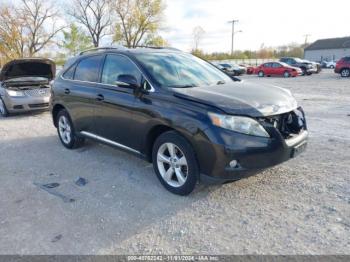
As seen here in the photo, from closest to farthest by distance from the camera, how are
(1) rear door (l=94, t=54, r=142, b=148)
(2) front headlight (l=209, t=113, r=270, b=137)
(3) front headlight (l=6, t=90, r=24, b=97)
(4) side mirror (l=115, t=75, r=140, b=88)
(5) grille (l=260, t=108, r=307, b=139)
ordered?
(2) front headlight (l=209, t=113, r=270, b=137), (5) grille (l=260, t=108, r=307, b=139), (4) side mirror (l=115, t=75, r=140, b=88), (1) rear door (l=94, t=54, r=142, b=148), (3) front headlight (l=6, t=90, r=24, b=97)

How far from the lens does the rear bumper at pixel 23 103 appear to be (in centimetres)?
834

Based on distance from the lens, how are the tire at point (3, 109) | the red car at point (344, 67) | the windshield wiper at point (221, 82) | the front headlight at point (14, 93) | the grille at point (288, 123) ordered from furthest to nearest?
the red car at point (344, 67), the tire at point (3, 109), the front headlight at point (14, 93), the windshield wiper at point (221, 82), the grille at point (288, 123)

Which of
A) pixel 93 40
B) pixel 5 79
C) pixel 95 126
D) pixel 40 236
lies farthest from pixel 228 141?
pixel 93 40

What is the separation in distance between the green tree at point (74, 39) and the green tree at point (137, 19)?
226 inches

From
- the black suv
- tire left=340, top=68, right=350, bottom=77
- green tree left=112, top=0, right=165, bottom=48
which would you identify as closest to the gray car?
the black suv

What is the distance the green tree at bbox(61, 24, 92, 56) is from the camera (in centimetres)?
4847

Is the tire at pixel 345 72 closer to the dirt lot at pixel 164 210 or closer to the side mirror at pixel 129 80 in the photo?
the dirt lot at pixel 164 210

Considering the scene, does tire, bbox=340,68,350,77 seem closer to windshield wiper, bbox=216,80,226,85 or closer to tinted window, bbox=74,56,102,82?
windshield wiper, bbox=216,80,226,85

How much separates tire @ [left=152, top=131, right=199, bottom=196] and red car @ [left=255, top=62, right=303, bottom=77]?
24.4 metres

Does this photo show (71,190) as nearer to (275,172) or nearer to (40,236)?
(40,236)

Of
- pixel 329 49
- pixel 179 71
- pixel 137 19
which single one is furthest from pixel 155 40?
pixel 179 71

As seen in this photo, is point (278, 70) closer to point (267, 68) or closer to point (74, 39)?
point (267, 68)

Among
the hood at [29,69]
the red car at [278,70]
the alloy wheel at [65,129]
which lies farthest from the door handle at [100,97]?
the red car at [278,70]

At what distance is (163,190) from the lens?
3.68m
